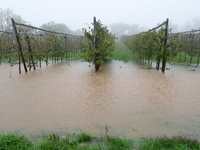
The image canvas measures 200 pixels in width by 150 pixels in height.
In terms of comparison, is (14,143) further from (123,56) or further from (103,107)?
(123,56)

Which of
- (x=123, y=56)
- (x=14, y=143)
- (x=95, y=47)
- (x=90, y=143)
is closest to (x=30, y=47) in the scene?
(x=95, y=47)

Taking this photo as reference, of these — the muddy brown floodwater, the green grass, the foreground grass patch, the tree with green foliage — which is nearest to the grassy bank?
the foreground grass patch

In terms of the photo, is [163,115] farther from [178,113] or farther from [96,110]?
[96,110]

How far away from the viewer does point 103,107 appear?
14.1 feet

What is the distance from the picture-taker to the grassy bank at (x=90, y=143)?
2.62 m

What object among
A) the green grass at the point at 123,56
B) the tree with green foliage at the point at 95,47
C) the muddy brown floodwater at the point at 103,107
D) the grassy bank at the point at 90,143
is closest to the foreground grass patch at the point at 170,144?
the grassy bank at the point at 90,143

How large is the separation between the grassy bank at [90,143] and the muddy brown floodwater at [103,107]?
0.26 meters

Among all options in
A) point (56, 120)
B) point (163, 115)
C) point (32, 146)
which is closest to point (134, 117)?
point (163, 115)

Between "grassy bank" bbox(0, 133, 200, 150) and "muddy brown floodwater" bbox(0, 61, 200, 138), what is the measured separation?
0.87 feet

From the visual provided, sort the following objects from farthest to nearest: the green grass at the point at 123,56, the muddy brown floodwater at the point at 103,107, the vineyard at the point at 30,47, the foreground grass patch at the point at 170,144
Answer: the green grass at the point at 123,56
the vineyard at the point at 30,47
the muddy brown floodwater at the point at 103,107
the foreground grass patch at the point at 170,144

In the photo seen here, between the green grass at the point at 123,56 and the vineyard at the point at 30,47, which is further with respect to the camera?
the green grass at the point at 123,56

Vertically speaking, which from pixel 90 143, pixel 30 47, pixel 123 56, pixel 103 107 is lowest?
pixel 90 143

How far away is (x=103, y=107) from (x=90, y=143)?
153cm

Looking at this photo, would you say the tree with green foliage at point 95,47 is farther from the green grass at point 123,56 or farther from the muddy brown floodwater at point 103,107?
the green grass at point 123,56
